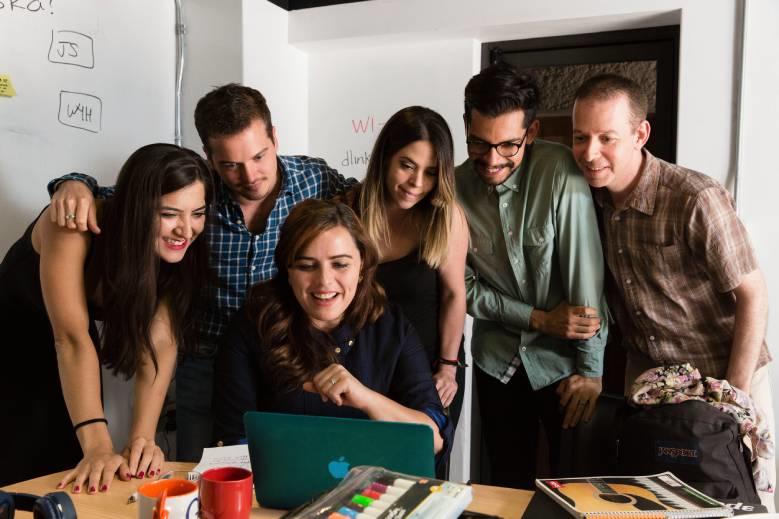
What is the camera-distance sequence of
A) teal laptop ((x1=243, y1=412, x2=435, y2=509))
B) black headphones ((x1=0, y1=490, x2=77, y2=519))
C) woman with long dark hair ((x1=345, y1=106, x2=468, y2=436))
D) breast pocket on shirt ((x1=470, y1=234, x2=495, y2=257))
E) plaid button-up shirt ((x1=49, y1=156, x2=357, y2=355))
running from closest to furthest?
black headphones ((x1=0, y1=490, x2=77, y2=519)) < teal laptop ((x1=243, y1=412, x2=435, y2=509)) < woman with long dark hair ((x1=345, y1=106, x2=468, y2=436)) < plaid button-up shirt ((x1=49, y1=156, x2=357, y2=355)) < breast pocket on shirt ((x1=470, y1=234, x2=495, y2=257))

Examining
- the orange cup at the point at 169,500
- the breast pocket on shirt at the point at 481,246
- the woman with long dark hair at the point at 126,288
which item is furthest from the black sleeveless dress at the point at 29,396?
the breast pocket on shirt at the point at 481,246

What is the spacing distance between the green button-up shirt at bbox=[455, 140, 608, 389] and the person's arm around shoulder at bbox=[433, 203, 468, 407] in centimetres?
12

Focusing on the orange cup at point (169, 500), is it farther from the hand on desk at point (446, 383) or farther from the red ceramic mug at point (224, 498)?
the hand on desk at point (446, 383)

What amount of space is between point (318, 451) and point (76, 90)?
1.87m

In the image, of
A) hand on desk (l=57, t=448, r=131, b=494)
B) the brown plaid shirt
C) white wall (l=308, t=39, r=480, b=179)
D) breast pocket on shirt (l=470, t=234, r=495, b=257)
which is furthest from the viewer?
white wall (l=308, t=39, r=480, b=179)

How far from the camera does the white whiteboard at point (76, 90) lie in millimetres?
2350

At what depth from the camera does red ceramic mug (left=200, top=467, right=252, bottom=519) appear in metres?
1.13

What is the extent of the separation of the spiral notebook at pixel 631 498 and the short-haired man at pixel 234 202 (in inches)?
44.1

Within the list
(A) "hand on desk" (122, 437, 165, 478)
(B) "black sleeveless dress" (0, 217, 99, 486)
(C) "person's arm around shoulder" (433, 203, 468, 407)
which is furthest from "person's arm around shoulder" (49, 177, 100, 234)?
(C) "person's arm around shoulder" (433, 203, 468, 407)

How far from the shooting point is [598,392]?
2.13 meters

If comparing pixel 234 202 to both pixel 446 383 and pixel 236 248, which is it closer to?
pixel 236 248

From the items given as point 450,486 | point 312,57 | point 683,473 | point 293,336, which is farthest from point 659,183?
point 312,57

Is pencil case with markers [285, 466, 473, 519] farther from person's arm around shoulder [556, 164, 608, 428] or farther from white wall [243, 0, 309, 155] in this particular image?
white wall [243, 0, 309, 155]

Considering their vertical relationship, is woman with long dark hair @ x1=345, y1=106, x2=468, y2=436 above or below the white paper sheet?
above
